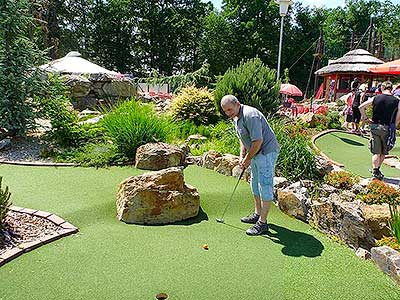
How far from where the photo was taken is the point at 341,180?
4.70 meters

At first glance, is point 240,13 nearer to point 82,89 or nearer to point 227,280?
point 82,89

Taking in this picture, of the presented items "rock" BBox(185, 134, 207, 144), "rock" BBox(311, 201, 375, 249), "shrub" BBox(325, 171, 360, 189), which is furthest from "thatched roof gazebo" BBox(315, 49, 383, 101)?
"rock" BBox(311, 201, 375, 249)

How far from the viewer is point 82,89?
1038 cm

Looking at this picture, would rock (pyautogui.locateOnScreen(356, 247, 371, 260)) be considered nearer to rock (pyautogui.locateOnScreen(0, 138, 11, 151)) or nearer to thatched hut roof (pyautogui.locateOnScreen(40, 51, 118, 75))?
rock (pyautogui.locateOnScreen(0, 138, 11, 151))

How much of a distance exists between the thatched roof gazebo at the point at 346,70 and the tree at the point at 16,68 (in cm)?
1379

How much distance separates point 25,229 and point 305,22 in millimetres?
32078

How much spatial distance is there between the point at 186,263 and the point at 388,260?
5.36 ft

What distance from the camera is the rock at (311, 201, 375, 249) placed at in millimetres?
3584

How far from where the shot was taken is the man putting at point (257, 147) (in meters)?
3.56

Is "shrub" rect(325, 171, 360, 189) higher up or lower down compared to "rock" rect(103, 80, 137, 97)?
lower down

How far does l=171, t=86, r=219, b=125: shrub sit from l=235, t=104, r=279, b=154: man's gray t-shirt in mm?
4970

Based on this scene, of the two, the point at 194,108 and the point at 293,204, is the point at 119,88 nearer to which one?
the point at 194,108

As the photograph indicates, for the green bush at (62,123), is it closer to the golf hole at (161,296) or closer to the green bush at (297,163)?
the green bush at (297,163)

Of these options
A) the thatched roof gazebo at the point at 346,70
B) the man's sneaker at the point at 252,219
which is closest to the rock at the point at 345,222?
the man's sneaker at the point at 252,219
